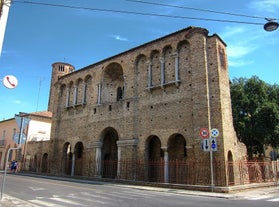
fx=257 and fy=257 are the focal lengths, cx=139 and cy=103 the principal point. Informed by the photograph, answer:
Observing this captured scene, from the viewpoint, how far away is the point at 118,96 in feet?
79.1

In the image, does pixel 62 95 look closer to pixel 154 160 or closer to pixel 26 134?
pixel 26 134

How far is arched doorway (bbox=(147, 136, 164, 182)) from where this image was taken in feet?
57.8

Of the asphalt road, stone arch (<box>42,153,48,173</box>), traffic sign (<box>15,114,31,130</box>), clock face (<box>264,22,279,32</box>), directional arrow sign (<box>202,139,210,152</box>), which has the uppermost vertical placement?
clock face (<box>264,22,279,32</box>)

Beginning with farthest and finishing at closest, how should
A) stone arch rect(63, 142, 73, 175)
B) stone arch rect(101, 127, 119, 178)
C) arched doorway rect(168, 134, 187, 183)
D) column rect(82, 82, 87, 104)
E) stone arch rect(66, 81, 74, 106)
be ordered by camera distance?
stone arch rect(66, 81, 74, 106) → stone arch rect(63, 142, 73, 175) → column rect(82, 82, 87, 104) → stone arch rect(101, 127, 119, 178) → arched doorway rect(168, 134, 187, 183)

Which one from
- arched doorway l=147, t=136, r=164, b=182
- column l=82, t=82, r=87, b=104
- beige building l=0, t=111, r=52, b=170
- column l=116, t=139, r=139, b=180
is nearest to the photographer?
arched doorway l=147, t=136, r=164, b=182

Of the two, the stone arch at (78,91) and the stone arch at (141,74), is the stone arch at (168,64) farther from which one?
the stone arch at (78,91)

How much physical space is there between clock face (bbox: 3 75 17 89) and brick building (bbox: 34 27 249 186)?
423 inches

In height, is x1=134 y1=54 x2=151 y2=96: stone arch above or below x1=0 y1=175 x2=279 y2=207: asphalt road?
above

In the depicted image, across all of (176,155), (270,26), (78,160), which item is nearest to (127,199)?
(270,26)

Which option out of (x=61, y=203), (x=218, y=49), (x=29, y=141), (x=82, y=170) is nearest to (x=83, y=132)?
(x=82, y=170)

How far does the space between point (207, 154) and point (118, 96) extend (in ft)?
37.6

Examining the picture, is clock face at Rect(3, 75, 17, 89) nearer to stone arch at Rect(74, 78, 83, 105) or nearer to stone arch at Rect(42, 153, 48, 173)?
stone arch at Rect(74, 78, 83, 105)

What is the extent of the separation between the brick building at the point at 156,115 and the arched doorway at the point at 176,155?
0.22 feet

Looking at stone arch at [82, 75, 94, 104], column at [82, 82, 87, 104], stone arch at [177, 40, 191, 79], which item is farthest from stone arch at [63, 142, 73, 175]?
stone arch at [177, 40, 191, 79]
